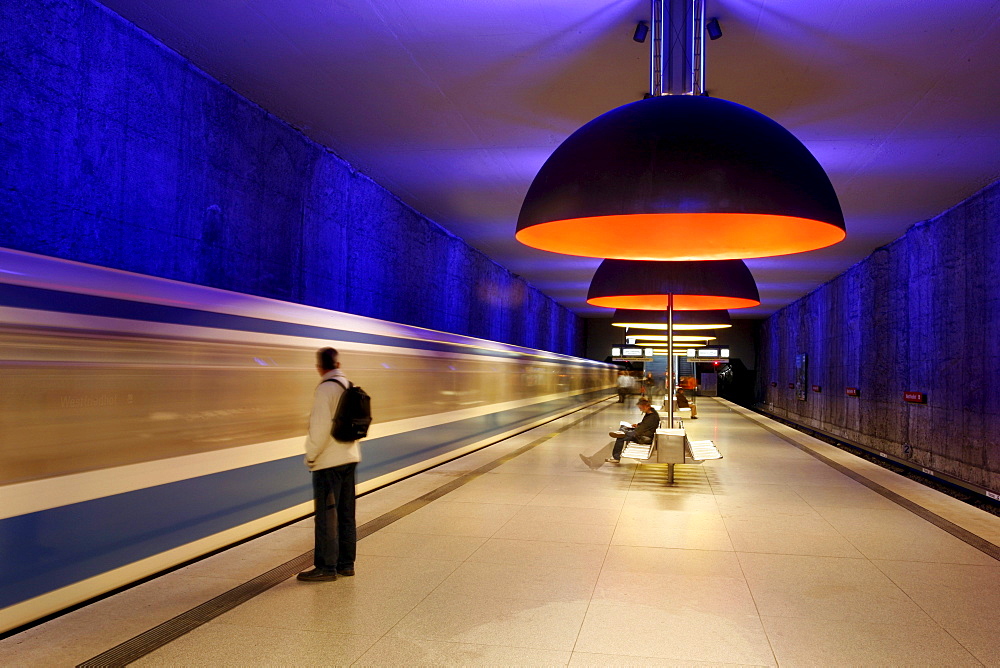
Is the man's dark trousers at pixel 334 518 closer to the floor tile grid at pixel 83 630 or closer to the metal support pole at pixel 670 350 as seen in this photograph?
the floor tile grid at pixel 83 630

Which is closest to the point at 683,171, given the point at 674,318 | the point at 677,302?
the point at 677,302

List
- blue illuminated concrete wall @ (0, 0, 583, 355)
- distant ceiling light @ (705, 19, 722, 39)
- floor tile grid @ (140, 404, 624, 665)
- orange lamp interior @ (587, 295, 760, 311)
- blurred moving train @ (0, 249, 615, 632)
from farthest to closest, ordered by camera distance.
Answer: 1. orange lamp interior @ (587, 295, 760, 311)
2. distant ceiling light @ (705, 19, 722, 39)
3. blue illuminated concrete wall @ (0, 0, 583, 355)
4. floor tile grid @ (140, 404, 624, 665)
5. blurred moving train @ (0, 249, 615, 632)

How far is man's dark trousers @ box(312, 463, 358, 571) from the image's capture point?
5539 mm

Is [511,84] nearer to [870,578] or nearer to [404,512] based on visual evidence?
[404,512]

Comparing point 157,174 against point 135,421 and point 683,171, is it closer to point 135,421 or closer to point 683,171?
point 135,421

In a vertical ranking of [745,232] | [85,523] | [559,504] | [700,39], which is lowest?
[559,504]

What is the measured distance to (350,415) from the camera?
223 inches

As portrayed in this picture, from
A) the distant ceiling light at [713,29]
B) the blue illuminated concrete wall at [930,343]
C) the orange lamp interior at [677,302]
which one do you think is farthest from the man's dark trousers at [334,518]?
the blue illuminated concrete wall at [930,343]

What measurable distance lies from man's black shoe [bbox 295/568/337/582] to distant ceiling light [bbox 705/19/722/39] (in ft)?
21.6

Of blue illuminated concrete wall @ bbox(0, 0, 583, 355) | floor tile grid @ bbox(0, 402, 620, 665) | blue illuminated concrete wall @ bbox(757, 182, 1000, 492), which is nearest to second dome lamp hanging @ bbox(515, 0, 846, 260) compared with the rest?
floor tile grid @ bbox(0, 402, 620, 665)

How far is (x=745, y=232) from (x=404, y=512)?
430 cm

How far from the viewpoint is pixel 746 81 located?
10.1 m

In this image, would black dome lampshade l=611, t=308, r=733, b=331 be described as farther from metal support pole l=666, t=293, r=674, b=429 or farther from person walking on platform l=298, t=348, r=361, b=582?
person walking on platform l=298, t=348, r=361, b=582

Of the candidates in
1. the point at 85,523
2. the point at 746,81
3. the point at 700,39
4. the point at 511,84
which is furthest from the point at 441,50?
the point at 85,523
